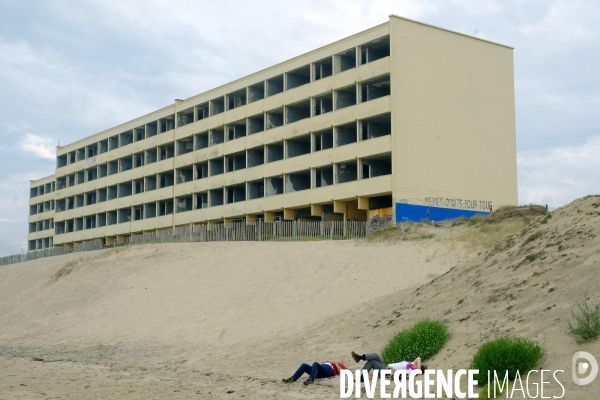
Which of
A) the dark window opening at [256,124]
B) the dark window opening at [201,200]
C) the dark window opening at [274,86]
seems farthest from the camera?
the dark window opening at [201,200]

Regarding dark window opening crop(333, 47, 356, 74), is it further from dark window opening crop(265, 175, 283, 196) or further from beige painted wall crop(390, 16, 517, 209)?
dark window opening crop(265, 175, 283, 196)

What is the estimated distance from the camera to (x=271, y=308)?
24797 millimetres

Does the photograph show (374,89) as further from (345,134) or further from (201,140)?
(201,140)

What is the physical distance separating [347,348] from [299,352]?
1438 millimetres

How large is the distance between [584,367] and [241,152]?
4846 cm

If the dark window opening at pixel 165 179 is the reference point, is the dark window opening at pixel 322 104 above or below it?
above

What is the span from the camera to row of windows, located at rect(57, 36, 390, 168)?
4906cm

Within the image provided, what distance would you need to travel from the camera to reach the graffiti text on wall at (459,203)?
4606 centimetres

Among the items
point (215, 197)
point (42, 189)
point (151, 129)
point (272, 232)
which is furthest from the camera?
point (42, 189)

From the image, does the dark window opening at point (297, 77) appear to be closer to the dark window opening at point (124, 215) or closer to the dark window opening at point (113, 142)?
the dark window opening at point (124, 215)

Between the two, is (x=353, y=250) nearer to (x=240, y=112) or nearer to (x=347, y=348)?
(x=347, y=348)

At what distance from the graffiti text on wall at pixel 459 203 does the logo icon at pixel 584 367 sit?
1333 inches

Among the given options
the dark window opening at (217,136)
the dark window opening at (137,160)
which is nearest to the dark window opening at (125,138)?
the dark window opening at (137,160)

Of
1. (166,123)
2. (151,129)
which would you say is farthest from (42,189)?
(166,123)
